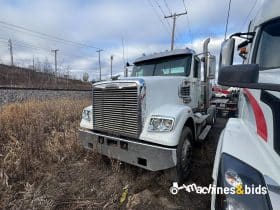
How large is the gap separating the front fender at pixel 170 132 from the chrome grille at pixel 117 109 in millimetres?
156

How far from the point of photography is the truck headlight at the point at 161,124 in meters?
2.67

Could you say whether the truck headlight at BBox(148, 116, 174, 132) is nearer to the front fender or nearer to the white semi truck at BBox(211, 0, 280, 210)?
the front fender

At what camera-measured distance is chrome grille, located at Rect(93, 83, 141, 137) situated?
2830 millimetres

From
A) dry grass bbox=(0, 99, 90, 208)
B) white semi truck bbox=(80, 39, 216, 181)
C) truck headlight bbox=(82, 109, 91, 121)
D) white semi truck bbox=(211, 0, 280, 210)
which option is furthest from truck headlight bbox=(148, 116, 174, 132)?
dry grass bbox=(0, 99, 90, 208)

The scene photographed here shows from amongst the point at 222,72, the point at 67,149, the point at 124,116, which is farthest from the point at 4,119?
the point at 222,72

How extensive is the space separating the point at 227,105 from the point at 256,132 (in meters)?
8.48

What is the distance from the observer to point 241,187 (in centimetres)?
126

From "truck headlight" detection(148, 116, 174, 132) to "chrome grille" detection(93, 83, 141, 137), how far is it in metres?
0.20

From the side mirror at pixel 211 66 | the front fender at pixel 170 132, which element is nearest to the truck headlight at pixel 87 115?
the front fender at pixel 170 132

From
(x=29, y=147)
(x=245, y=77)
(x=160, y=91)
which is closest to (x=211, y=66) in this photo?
(x=160, y=91)

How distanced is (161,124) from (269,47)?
5.25ft

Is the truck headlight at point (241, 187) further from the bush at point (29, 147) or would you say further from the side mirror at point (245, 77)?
the bush at point (29, 147)

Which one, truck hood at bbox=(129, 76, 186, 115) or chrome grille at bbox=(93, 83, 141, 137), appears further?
truck hood at bbox=(129, 76, 186, 115)

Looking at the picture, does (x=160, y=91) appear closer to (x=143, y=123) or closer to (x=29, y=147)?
(x=143, y=123)
